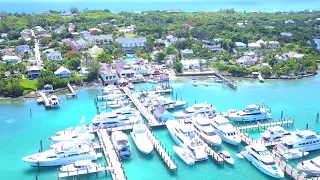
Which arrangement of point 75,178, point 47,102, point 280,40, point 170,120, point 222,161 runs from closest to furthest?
point 75,178, point 222,161, point 170,120, point 47,102, point 280,40

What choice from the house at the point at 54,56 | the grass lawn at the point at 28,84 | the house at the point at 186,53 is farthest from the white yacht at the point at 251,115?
the house at the point at 54,56

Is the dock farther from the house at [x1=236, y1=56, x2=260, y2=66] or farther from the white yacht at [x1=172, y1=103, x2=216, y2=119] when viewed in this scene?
the house at [x1=236, y1=56, x2=260, y2=66]

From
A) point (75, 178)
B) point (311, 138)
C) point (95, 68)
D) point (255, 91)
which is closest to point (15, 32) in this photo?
point (95, 68)

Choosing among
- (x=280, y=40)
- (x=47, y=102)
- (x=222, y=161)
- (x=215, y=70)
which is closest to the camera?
(x=222, y=161)

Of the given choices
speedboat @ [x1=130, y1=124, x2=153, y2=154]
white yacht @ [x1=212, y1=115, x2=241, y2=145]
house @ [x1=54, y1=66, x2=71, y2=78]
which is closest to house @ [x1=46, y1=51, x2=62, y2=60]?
house @ [x1=54, y1=66, x2=71, y2=78]

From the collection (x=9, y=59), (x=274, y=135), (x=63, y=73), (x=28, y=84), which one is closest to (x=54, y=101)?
(x=28, y=84)

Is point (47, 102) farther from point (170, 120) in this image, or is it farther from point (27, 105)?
point (170, 120)

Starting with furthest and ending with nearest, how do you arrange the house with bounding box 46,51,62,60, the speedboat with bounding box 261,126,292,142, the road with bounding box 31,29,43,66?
the house with bounding box 46,51,62,60, the road with bounding box 31,29,43,66, the speedboat with bounding box 261,126,292,142

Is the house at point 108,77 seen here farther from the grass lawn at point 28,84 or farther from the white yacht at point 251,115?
the white yacht at point 251,115
